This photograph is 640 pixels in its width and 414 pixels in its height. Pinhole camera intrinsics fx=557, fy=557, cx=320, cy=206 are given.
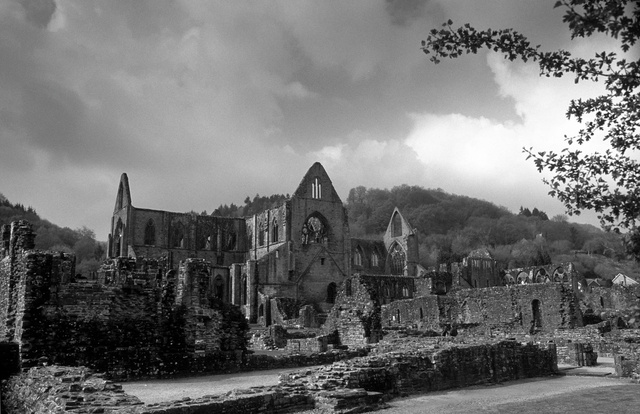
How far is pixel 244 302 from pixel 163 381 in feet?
117

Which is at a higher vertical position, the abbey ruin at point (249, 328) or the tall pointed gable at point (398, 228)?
the tall pointed gable at point (398, 228)

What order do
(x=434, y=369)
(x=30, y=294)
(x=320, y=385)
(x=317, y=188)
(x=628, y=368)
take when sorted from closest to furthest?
(x=320, y=385) → (x=434, y=369) → (x=30, y=294) → (x=628, y=368) → (x=317, y=188)

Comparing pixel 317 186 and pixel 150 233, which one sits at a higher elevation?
pixel 317 186

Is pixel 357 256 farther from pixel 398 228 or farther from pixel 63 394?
pixel 63 394

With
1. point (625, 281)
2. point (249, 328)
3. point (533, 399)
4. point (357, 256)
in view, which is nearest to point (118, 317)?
point (249, 328)

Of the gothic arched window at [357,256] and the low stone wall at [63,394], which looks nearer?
the low stone wall at [63,394]

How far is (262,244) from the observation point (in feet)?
202

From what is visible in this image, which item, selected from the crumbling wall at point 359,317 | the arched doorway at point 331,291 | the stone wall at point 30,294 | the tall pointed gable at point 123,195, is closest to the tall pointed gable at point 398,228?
the arched doorway at point 331,291

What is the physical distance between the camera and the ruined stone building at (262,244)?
50.8 meters

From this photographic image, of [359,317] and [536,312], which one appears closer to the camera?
[359,317]

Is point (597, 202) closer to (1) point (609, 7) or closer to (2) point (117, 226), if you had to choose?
(1) point (609, 7)

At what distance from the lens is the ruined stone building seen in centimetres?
5084

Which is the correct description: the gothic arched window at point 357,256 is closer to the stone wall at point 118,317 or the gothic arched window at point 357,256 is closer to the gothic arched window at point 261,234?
the gothic arched window at point 261,234

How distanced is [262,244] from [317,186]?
8.92 m
